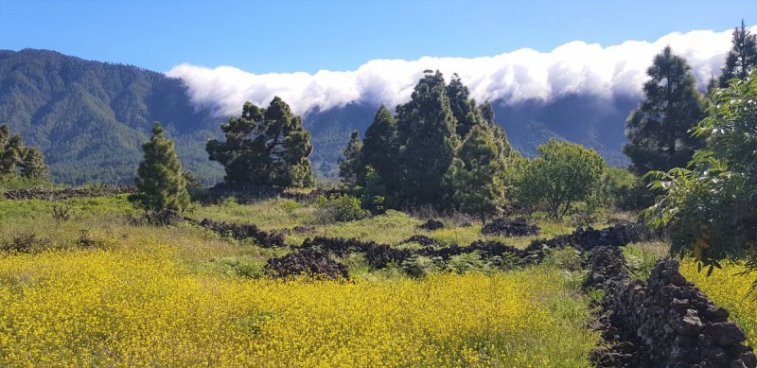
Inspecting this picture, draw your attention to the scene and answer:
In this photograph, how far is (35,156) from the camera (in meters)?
54.2

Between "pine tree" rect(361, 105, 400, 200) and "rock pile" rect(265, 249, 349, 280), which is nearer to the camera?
"rock pile" rect(265, 249, 349, 280)

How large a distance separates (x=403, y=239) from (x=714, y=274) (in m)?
11.5

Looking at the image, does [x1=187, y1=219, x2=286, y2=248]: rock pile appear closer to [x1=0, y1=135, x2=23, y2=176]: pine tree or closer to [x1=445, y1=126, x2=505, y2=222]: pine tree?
[x1=445, y1=126, x2=505, y2=222]: pine tree

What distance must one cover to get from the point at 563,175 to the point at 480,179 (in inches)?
187

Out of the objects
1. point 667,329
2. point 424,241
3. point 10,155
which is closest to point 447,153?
point 424,241

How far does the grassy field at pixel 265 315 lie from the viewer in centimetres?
707

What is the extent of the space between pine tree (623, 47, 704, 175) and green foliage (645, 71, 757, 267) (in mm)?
29270

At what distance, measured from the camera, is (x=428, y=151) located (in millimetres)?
37750

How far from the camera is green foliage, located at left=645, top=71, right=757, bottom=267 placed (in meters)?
4.57

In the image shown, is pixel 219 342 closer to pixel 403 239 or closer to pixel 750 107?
pixel 750 107

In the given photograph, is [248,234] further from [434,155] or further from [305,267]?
[434,155]

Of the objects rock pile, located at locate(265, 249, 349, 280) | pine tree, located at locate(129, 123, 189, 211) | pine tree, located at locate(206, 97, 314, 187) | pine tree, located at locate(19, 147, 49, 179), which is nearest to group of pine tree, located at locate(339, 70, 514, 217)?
pine tree, located at locate(206, 97, 314, 187)

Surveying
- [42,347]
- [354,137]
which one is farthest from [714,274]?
[354,137]

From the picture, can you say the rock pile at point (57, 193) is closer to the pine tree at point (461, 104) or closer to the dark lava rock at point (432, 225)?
the dark lava rock at point (432, 225)
